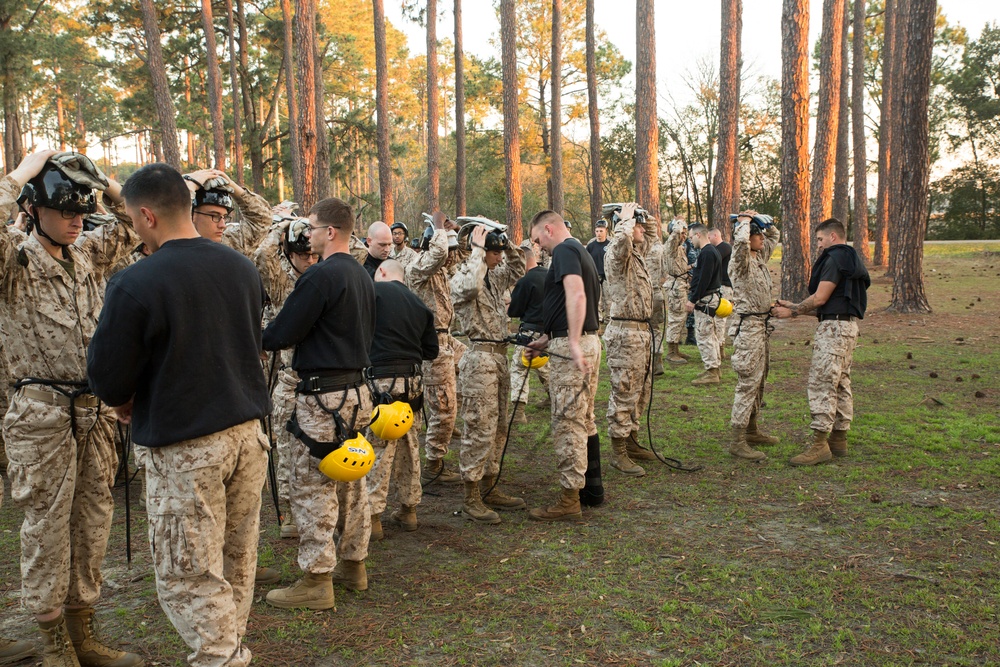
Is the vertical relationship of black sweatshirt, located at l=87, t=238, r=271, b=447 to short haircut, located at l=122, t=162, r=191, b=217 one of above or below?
below

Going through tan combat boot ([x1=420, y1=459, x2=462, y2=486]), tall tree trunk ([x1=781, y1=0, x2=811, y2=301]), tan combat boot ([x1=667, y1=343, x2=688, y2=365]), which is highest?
tall tree trunk ([x1=781, y1=0, x2=811, y2=301])

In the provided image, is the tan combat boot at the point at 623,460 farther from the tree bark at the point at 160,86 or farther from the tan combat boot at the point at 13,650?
the tree bark at the point at 160,86

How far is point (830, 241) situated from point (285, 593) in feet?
20.4

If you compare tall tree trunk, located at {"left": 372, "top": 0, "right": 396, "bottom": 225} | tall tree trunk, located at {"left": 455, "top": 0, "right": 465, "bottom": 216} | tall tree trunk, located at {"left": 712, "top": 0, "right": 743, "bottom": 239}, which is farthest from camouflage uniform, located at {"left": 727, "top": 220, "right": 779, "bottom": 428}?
tall tree trunk, located at {"left": 455, "top": 0, "right": 465, "bottom": 216}

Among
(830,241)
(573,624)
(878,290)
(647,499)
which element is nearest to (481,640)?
(573,624)

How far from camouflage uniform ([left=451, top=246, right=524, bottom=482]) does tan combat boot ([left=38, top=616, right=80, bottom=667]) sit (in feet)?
10.7

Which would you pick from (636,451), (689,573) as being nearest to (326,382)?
(689,573)

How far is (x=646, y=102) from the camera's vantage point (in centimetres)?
1812

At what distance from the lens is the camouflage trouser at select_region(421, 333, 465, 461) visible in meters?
7.20

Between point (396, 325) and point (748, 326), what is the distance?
4.27m

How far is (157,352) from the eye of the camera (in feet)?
10.0

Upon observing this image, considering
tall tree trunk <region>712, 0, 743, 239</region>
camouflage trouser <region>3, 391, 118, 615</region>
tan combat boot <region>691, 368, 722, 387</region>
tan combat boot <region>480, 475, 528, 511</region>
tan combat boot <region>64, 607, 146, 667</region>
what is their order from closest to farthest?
camouflage trouser <region>3, 391, 118, 615</region> < tan combat boot <region>64, 607, 146, 667</region> < tan combat boot <region>480, 475, 528, 511</region> < tan combat boot <region>691, 368, 722, 387</region> < tall tree trunk <region>712, 0, 743, 239</region>

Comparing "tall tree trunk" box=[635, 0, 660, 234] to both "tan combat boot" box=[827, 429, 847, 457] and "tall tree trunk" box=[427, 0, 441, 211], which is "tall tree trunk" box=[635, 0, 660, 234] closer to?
"tall tree trunk" box=[427, 0, 441, 211]

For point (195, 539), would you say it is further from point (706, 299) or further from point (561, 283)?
point (706, 299)
